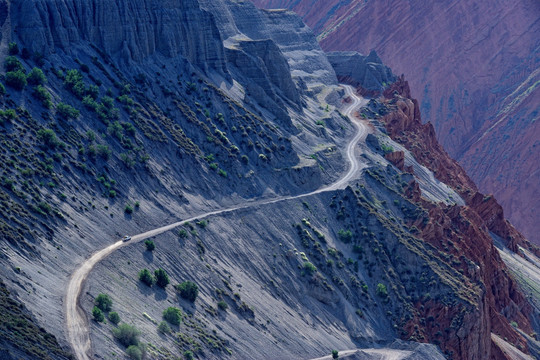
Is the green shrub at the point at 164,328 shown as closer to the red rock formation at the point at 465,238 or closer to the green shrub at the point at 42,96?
the green shrub at the point at 42,96

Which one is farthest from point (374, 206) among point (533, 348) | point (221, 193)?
point (533, 348)

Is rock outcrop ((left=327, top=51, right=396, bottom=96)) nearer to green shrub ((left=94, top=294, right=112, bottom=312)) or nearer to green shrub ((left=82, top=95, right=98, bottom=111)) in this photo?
green shrub ((left=82, top=95, right=98, bottom=111))

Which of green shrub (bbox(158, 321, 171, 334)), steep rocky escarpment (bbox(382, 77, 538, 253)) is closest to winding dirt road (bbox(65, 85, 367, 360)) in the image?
green shrub (bbox(158, 321, 171, 334))

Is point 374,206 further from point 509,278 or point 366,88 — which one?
point 366,88

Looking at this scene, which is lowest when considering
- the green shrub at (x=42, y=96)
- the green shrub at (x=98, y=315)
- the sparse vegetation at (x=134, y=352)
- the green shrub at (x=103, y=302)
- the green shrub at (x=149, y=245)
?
the green shrub at (x=149, y=245)

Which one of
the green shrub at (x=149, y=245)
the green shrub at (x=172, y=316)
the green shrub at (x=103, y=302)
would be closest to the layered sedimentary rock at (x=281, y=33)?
the green shrub at (x=149, y=245)

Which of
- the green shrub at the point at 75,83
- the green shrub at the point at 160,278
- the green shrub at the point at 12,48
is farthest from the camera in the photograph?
the green shrub at the point at 75,83
